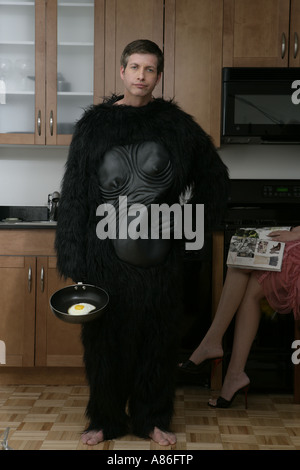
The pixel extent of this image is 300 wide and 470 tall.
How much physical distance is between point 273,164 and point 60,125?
4.10 feet

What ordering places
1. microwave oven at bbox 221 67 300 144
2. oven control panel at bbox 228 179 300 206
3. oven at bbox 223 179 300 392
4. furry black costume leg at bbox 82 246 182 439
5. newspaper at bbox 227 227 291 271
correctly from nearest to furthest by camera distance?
1. furry black costume leg at bbox 82 246 182 439
2. newspaper at bbox 227 227 291 271
3. oven at bbox 223 179 300 392
4. microwave oven at bbox 221 67 300 144
5. oven control panel at bbox 228 179 300 206

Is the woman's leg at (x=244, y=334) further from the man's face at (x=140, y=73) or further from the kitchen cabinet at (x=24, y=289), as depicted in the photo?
the man's face at (x=140, y=73)

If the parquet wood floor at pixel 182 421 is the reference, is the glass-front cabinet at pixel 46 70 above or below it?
above

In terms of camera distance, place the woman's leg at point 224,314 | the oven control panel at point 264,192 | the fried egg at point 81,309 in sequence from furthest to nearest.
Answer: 1. the oven control panel at point 264,192
2. the woman's leg at point 224,314
3. the fried egg at point 81,309

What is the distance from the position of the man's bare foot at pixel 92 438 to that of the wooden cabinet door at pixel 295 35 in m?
2.11

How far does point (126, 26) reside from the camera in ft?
10.2

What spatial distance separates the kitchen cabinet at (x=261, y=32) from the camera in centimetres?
310

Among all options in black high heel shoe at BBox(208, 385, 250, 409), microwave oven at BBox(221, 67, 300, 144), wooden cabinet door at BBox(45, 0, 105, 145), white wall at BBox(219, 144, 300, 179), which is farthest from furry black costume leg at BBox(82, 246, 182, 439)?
white wall at BBox(219, 144, 300, 179)

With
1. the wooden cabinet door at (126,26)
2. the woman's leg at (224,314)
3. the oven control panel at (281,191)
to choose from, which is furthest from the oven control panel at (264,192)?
the wooden cabinet door at (126,26)

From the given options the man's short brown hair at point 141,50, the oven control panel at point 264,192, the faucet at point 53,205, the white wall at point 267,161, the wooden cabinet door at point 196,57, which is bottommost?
the faucet at point 53,205

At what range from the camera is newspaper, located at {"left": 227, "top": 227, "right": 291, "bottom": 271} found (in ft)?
8.34

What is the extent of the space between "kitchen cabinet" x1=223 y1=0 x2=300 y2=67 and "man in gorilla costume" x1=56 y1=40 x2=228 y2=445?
46.9 inches

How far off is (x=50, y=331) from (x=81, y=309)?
994mm

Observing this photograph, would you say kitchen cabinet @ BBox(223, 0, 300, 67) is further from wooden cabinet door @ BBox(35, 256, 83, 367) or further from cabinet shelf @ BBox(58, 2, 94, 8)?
wooden cabinet door @ BBox(35, 256, 83, 367)
